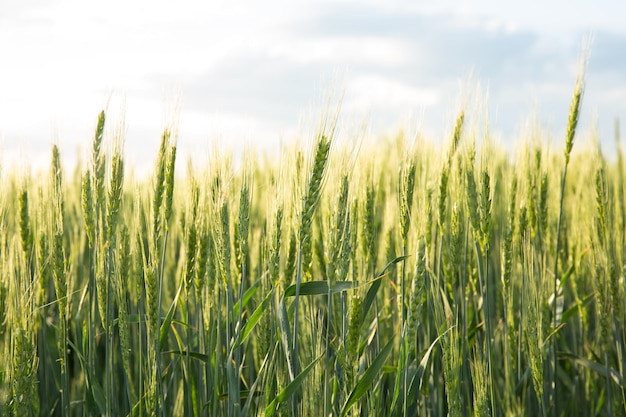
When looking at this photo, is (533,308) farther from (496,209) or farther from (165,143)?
(496,209)

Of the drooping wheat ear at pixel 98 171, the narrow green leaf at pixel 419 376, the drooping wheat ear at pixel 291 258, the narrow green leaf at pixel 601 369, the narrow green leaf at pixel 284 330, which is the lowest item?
the narrow green leaf at pixel 601 369

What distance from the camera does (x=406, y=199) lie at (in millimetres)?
1906

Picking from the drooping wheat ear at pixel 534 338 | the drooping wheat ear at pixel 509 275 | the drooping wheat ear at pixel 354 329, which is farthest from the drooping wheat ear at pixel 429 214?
the drooping wheat ear at pixel 354 329

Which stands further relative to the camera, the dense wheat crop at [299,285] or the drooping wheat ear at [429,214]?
the drooping wheat ear at [429,214]

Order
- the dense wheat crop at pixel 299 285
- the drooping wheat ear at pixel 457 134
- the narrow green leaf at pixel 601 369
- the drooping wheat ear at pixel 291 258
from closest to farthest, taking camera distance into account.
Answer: the dense wheat crop at pixel 299 285 → the drooping wheat ear at pixel 291 258 → the drooping wheat ear at pixel 457 134 → the narrow green leaf at pixel 601 369

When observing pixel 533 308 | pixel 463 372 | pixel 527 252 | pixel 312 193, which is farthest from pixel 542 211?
pixel 312 193

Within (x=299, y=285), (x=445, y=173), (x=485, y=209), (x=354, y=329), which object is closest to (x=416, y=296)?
(x=354, y=329)

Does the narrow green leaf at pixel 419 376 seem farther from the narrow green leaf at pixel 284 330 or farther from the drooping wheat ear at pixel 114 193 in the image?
the drooping wheat ear at pixel 114 193

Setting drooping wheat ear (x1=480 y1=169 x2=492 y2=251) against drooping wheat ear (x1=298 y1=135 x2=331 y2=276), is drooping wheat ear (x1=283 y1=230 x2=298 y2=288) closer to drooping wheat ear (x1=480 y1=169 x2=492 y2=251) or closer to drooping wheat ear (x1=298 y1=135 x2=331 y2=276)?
drooping wheat ear (x1=298 y1=135 x2=331 y2=276)

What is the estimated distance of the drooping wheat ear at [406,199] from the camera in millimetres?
1846

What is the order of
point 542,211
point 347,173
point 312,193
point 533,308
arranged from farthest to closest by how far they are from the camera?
point 542,211 < point 533,308 < point 347,173 < point 312,193

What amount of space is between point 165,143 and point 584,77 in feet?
5.60

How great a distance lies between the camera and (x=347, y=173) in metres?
1.70

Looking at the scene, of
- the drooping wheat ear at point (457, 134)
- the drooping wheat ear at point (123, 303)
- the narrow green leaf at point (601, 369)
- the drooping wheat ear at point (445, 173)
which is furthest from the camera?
the narrow green leaf at point (601, 369)
